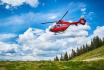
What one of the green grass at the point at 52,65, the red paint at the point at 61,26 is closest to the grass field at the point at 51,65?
the green grass at the point at 52,65

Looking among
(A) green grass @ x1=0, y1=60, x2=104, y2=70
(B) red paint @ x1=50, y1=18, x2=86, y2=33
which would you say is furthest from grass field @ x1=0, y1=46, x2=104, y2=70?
(B) red paint @ x1=50, y1=18, x2=86, y2=33

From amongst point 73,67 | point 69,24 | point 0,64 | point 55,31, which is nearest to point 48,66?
point 73,67

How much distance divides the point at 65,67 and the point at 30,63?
24.3ft

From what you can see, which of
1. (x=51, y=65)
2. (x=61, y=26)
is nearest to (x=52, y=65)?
(x=51, y=65)

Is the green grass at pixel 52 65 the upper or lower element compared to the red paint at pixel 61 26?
lower

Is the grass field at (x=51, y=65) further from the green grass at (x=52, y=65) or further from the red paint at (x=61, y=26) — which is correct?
the red paint at (x=61, y=26)

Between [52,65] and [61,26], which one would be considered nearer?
[52,65]

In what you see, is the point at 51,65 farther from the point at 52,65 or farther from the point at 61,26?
the point at 61,26

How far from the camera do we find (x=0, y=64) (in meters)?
51.4

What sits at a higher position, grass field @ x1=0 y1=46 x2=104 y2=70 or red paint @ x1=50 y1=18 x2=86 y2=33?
red paint @ x1=50 y1=18 x2=86 y2=33

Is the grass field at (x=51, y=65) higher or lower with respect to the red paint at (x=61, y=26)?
lower

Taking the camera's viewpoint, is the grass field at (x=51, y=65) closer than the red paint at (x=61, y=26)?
Yes

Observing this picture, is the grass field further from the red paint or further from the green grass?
the red paint

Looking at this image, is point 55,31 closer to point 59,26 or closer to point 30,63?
point 59,26
